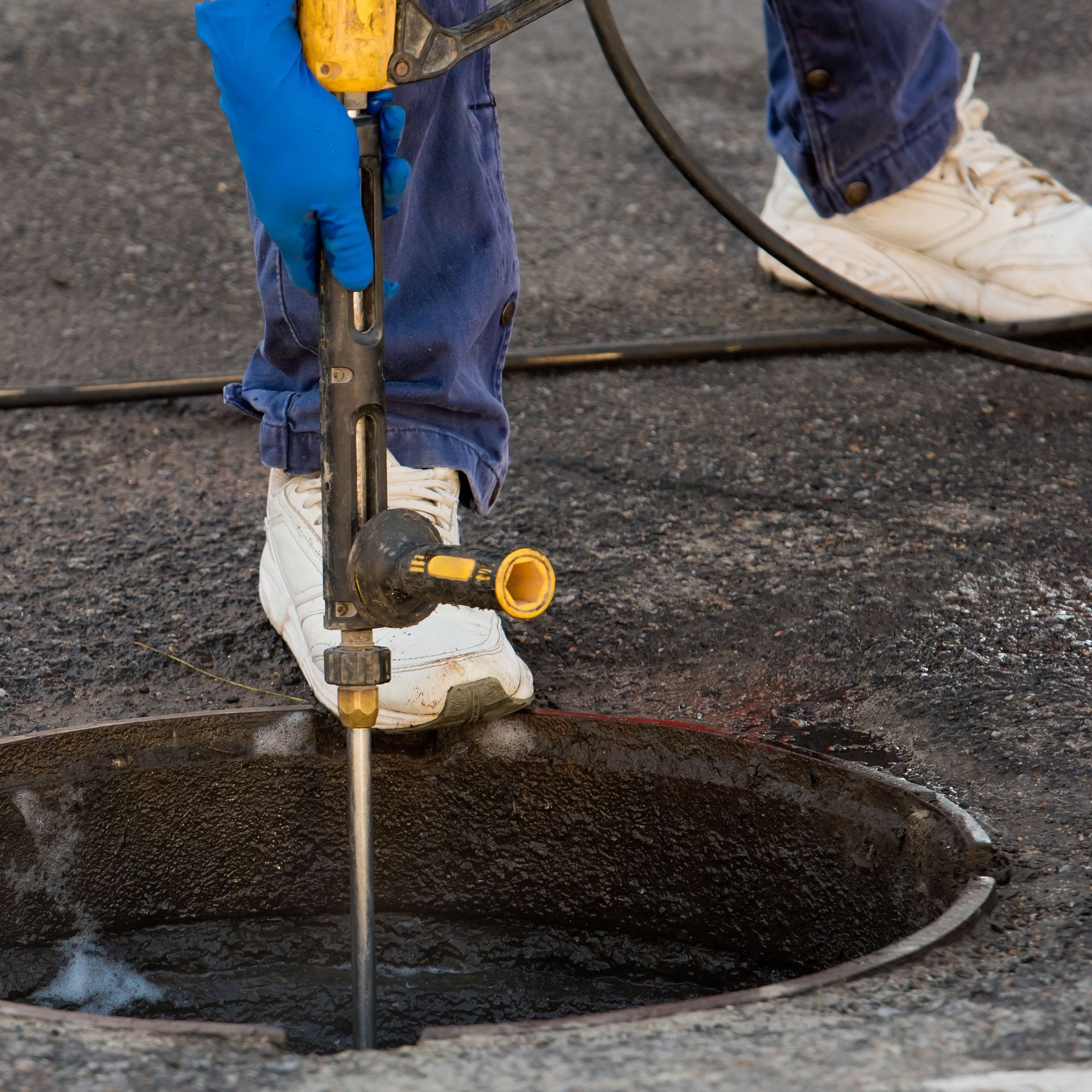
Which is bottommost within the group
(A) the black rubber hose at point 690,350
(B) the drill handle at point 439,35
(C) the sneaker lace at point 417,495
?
(A) the black rubber hose at point 690,350

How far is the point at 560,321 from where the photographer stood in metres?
2.33

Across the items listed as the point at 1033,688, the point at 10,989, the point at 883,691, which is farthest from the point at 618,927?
the point at 10,989

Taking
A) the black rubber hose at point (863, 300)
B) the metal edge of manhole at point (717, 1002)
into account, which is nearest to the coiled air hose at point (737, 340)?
the black rubber hose at point (863, 300)

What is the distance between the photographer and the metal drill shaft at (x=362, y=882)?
3.58ft

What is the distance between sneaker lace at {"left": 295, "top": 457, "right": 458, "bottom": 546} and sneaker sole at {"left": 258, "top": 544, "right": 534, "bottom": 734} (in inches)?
3.8

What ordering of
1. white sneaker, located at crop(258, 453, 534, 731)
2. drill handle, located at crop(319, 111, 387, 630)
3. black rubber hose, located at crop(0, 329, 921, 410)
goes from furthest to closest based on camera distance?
black rubber hose, located at crop(0, 329, 921, 410)
white sneaker, located at crop(258, 453, 534, 731)
drill handle, located at crop(319, 111, 387, 630)

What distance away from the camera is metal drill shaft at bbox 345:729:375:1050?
109 centimetres

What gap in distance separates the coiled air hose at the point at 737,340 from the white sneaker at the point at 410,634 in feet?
1.85

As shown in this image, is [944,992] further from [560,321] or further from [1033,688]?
[560,321]

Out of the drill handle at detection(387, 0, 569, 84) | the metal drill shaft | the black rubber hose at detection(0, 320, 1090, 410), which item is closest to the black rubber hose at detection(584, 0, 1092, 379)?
the black rubber hose at detection(0, 320, 1090, 410)

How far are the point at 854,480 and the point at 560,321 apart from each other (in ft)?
2.41

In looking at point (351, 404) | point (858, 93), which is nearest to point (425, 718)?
point (351, 404)

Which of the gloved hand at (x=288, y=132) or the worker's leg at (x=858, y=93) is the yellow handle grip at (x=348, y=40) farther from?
the worker's leg at (x=858, y=93)

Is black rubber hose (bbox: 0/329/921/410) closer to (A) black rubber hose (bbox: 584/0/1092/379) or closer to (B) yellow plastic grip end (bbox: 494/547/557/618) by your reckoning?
(A) black rubber hose (bbox: 584/0/1092/379)
